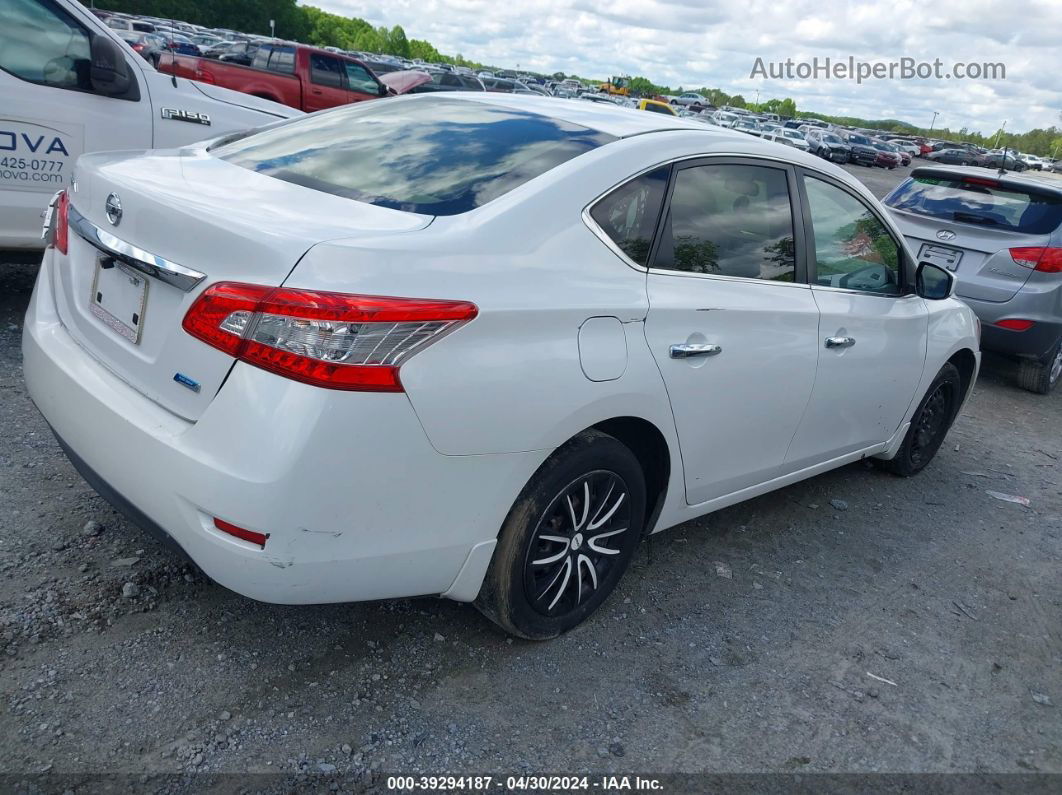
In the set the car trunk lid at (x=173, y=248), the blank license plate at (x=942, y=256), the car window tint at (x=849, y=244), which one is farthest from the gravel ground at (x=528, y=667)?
the blank license plate at (x=942, y=256)

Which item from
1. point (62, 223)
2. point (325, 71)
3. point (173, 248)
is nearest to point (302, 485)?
point (173, 248)

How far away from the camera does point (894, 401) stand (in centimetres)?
444

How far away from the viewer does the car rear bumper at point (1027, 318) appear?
682 centimetres

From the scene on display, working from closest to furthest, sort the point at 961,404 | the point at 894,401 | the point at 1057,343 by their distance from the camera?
the point at 894,401, the point at 961,404, the point at 1057,343

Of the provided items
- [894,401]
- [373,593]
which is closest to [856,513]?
[894,401]

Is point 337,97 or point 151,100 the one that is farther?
point 337,97

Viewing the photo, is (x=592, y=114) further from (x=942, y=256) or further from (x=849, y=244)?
(x=942, y=256)

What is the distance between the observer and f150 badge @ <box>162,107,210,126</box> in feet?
18.1

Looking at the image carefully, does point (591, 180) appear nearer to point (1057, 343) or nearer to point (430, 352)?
point (430, 352)

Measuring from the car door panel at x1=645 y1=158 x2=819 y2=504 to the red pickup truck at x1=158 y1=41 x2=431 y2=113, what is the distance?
13665 mm

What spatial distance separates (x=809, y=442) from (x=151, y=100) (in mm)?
4290

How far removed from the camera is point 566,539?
9.59 feet

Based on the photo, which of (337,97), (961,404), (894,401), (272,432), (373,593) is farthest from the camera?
(337,97)

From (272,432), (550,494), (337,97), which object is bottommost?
(337,97)
